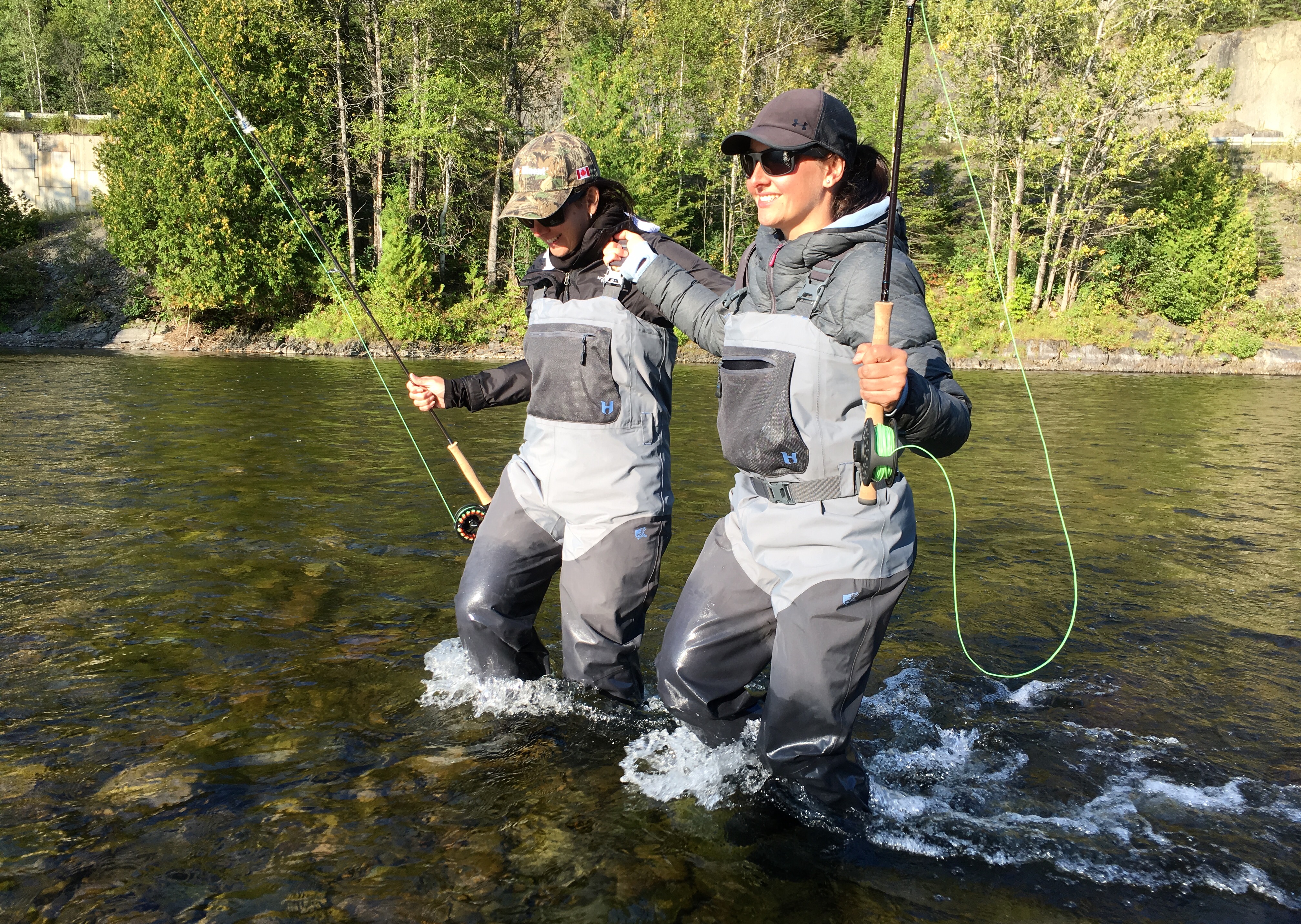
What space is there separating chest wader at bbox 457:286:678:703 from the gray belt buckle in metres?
0.93

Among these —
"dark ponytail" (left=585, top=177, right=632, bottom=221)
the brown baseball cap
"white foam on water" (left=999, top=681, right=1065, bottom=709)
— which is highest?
the brown baseball cap

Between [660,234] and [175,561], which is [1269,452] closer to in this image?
[660,234]

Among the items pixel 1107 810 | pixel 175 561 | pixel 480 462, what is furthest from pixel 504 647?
pixel 480 462

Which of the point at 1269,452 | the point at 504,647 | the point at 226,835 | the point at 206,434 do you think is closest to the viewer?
the point at 226,835

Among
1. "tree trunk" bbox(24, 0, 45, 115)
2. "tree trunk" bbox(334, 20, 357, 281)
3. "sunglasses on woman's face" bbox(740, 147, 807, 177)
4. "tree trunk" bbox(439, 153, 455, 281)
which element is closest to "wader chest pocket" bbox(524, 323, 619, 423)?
"sunglasses on woman's face" bbox(740, 147, 807, 177)

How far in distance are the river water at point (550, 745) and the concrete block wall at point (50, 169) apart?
40519 millimetres

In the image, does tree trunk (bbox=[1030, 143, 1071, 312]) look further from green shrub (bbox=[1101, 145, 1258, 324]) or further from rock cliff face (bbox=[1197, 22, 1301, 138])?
rock cliff face (bbox=[1197, 22, 1301, 138])

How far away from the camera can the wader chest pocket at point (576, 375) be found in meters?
4.28

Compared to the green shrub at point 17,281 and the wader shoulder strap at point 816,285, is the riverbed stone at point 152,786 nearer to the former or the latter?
the wader shoulder strap at point 816,285

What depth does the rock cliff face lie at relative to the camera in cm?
5084

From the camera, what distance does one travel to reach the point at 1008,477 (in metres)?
12.5

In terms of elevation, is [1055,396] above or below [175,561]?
below

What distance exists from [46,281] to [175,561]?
116 ft

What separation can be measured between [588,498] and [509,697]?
1.25 m
